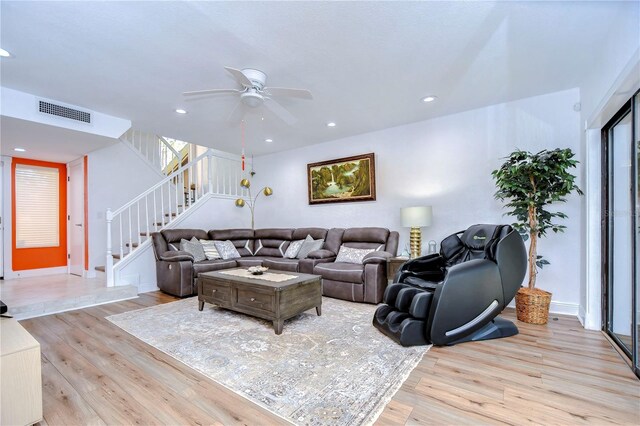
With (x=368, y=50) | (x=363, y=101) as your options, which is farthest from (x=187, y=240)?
(x=368, y=50)

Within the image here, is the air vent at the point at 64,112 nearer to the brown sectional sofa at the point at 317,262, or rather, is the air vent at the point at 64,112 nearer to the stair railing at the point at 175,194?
the stair railing at the point at 175,194

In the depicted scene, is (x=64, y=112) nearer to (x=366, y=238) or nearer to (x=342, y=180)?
(x=342, y=180)

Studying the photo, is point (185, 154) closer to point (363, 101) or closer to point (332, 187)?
point (332, 187)

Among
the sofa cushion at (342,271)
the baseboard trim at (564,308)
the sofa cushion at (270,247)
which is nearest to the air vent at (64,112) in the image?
the sofa cushion at (270,247)

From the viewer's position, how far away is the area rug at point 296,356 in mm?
1735

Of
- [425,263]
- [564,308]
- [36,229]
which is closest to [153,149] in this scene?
[36,229]

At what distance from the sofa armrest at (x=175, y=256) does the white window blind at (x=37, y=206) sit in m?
3.01

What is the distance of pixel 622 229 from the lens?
246 centimetres

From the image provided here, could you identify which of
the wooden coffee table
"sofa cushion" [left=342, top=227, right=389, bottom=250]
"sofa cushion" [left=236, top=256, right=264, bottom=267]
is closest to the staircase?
"sofa cushion" [left=236, top=256, right=264, bottom=267]

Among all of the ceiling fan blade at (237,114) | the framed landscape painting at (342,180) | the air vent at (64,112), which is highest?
the ceiling fan blade at (237,114)

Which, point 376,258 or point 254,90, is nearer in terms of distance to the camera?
point 254,90

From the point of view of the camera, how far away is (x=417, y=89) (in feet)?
10.9

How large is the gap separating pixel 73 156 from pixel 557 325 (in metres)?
7.46

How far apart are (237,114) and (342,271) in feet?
8.51
